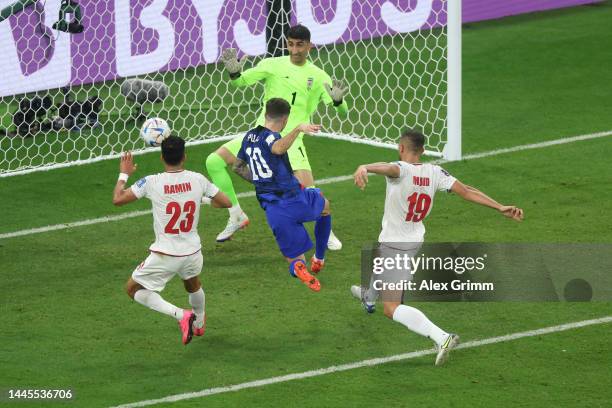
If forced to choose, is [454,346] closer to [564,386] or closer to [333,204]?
[564,386]

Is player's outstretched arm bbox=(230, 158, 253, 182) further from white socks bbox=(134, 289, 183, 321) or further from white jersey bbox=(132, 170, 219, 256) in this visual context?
white socks bbox=(134, 289, 183, 321)

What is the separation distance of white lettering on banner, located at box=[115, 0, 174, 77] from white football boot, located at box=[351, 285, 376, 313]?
5911 mm

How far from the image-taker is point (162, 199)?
10.2m

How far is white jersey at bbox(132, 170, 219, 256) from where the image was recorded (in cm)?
1020

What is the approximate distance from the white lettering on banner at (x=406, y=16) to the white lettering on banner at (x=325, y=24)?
22.7 inches

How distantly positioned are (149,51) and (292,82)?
3.84 meters

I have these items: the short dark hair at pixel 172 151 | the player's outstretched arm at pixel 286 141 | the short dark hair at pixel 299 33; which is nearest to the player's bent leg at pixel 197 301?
the short dark hair at pixel 172 151

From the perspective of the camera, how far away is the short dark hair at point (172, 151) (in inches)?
400

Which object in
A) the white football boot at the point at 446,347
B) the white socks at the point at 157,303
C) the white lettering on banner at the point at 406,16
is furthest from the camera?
the white lettering on banner at the point at 406,16

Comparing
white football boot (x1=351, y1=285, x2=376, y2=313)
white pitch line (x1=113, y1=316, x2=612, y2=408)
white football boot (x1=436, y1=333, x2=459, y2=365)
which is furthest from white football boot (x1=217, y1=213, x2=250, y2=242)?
white football boot (x1=436, y1=333, x2=459, y2=365)

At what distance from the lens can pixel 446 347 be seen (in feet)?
32.9

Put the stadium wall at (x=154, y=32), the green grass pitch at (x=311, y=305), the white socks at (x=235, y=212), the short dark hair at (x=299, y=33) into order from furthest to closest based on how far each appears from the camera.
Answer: the stadium wall at (x=154, y=32) → the white socks at (x=235, y=212) → the short dark hair at (x=299, y=33) → the green grass pitch at (x=311, y=305)

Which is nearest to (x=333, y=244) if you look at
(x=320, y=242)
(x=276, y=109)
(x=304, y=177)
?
(x=304, y=177)

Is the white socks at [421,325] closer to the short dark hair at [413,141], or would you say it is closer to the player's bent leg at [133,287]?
the short dark hair at [413,141]
